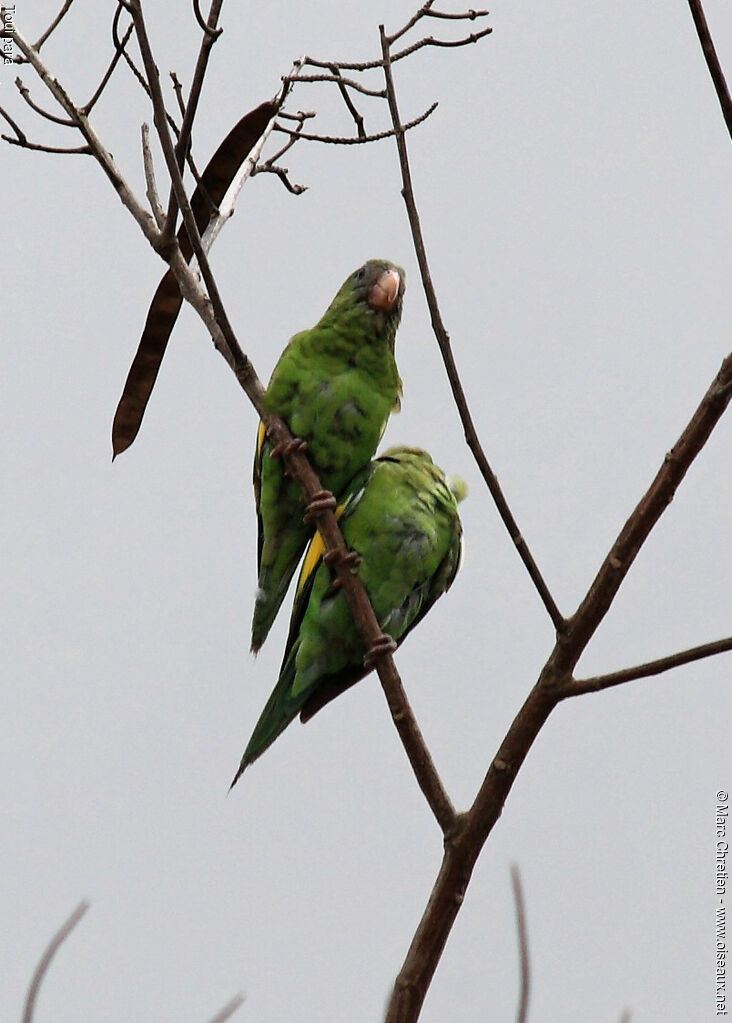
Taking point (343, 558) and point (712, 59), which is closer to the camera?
point (712, 59)

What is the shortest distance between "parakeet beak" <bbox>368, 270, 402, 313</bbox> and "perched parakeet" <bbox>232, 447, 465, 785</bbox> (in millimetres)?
550

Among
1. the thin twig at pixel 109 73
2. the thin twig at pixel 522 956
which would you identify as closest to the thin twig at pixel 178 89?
the thin twig at pixel 109 73

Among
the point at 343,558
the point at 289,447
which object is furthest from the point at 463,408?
the point at 289,447

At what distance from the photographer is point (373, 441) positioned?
416cm

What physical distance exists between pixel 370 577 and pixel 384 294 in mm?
1048

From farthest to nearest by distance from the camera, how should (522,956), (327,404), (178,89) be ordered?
(327,404) < (178,89) < (522,956)

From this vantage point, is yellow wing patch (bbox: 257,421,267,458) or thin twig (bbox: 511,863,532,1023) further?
yellow wing patch (bbox: 257,421,267,458)

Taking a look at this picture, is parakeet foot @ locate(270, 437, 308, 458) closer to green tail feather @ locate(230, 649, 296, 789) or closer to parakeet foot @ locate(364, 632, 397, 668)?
green tail feather @ locate(230, 649, 296, 789)

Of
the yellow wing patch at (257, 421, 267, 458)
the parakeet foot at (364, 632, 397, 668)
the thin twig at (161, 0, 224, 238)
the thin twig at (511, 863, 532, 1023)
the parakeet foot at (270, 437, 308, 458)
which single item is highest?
the thin twig at (161, 0, 224, 238)

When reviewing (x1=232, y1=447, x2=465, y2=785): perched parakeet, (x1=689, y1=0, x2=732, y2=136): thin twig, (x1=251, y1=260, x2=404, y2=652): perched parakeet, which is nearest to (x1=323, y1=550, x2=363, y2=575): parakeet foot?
(x1=232, y1=447, x2=465, y2=785): perched parakeet

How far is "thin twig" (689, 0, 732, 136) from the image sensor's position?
220cm

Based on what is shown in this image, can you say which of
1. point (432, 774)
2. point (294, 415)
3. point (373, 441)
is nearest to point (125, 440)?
point (294, 415)

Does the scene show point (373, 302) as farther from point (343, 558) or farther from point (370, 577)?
point (343, 558)

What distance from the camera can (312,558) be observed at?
13.9 ft
